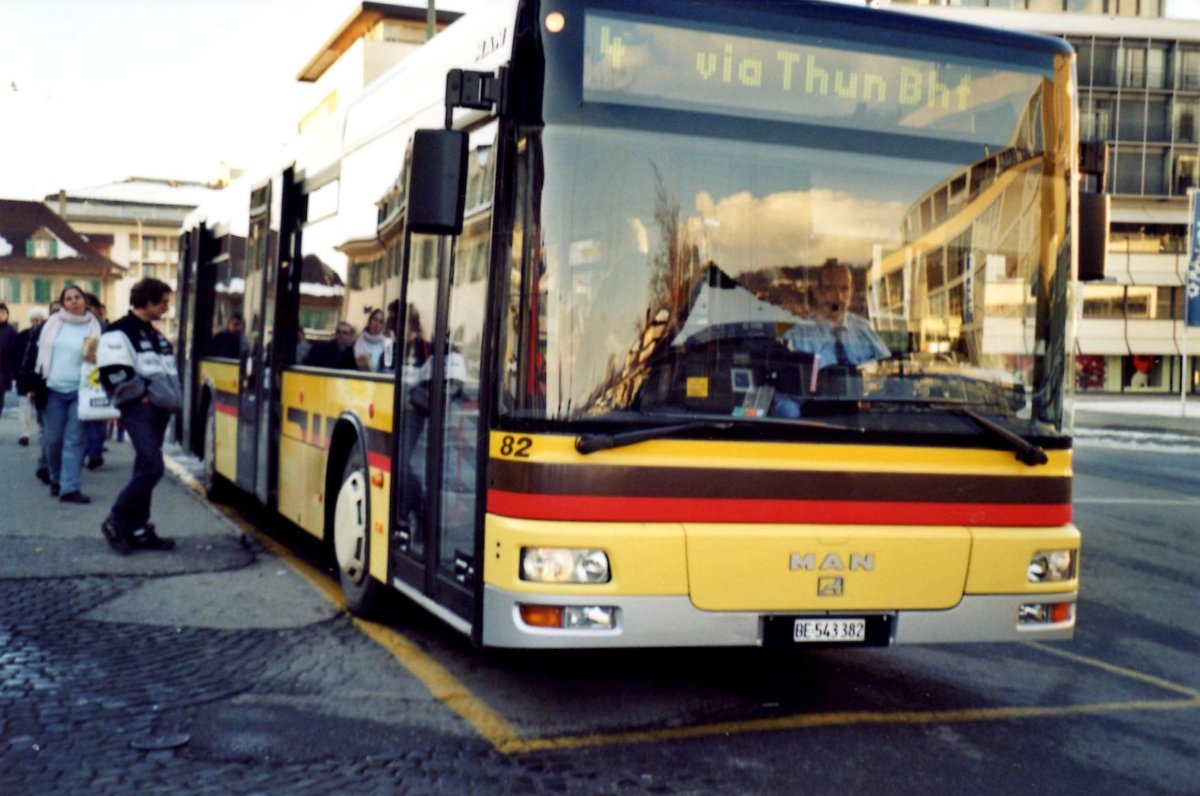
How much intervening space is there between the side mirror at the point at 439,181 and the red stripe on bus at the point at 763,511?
3.46ft

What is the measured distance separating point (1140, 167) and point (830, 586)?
74.9 meters

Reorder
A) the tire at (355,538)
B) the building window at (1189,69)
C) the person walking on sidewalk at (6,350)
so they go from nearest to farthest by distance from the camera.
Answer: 1. the tire at (355,538)
2. the person walking on sidewalk at (6,350)
3. the building window at (1189,69)

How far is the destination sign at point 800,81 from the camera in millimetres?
5730

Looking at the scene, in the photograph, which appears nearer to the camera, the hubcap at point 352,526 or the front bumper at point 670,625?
the front bumper at point 670,625

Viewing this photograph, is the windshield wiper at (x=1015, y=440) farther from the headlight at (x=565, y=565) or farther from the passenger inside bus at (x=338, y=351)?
the passenger inside bus at (x=338, y=351)

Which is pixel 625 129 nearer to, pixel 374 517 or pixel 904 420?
pixel 904 420

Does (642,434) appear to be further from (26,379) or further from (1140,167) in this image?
(1140,167)

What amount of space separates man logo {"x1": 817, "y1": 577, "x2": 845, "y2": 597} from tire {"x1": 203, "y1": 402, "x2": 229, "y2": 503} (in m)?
7.91

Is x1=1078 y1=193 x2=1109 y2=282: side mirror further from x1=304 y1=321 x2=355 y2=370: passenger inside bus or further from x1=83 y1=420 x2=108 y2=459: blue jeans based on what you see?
x1=83 y1=420 x2=108 y2=459: blue jeans

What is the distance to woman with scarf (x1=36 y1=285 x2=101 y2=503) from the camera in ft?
40.8

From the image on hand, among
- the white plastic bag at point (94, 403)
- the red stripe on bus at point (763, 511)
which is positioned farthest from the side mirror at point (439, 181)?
the white plastic bag at point (94, 403)

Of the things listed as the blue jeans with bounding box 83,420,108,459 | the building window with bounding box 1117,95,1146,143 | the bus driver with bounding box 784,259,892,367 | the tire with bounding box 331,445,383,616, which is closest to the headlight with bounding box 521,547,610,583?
the bus driver with bounding box 784,259,892,367

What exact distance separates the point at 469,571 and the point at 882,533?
1.65m

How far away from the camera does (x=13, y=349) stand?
1772 cm
